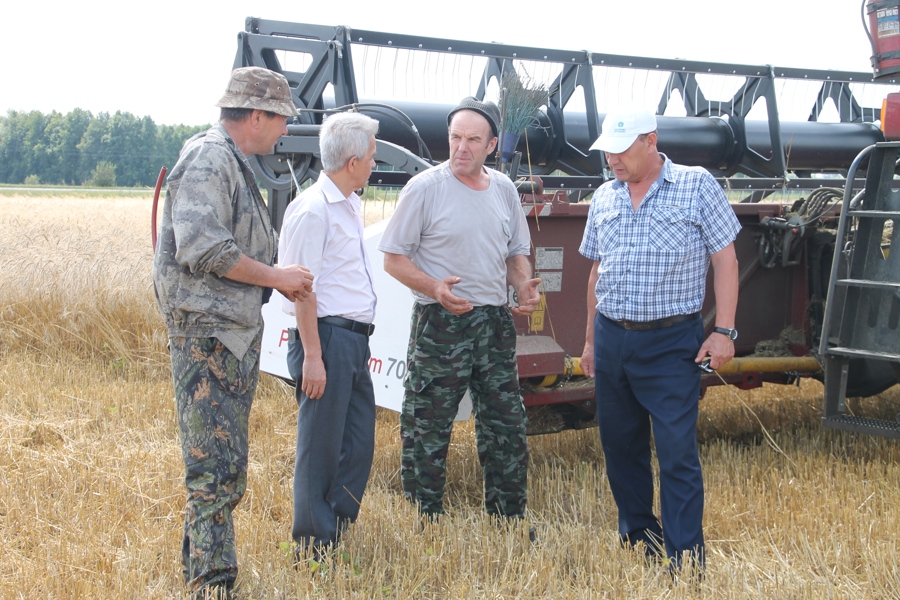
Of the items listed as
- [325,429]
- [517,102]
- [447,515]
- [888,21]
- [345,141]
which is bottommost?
[447,515]

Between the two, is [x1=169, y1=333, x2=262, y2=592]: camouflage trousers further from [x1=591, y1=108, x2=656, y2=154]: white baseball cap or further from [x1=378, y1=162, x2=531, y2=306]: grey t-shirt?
[x1=591, y1=108, x2=656, y2=154]: white baseball cap

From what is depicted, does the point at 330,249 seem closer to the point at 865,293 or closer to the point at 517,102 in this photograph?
the point at 517,102

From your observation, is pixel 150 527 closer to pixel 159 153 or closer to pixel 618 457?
pixel 618 457

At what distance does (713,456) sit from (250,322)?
10.3ft

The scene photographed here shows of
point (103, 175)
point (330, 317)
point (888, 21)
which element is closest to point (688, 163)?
point (888, 21)

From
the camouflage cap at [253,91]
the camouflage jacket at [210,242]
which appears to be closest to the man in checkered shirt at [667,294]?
the camouflage cap at [253,91]

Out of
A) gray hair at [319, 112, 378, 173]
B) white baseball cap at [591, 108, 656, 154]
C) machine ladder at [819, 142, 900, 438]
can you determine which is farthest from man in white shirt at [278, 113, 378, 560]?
machine ladder at [819, 142, 900, 438]

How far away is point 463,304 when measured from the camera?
11.7ft

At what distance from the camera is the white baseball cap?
3.44 m

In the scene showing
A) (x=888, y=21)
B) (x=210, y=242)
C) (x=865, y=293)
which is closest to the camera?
(x=210, y=242)

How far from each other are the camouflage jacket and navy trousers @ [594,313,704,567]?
145cm

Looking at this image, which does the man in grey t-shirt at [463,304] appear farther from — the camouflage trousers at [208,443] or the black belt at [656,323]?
the camouflage trousers at [208,443]

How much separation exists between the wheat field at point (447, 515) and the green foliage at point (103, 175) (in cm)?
6451

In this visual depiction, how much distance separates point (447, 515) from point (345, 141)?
169 cm
